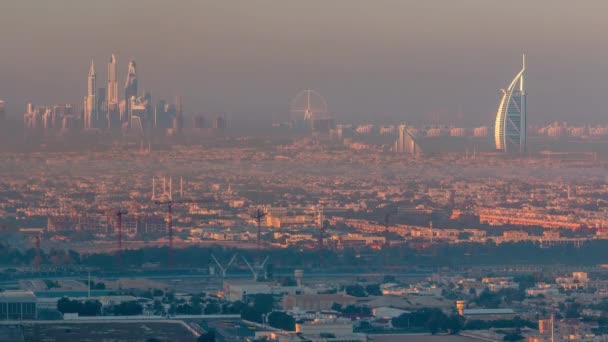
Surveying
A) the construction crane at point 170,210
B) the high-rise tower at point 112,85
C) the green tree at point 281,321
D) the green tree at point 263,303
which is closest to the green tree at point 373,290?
the green tree at point 263,303

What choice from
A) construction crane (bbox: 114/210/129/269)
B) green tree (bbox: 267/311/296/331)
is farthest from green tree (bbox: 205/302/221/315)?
construction crane (bbox: 114/210/129/269)

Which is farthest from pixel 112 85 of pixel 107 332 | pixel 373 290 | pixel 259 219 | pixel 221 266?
pixel 107 332

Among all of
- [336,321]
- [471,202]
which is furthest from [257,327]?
[471,202]

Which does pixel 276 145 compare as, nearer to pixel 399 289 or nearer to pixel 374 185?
pixel 374 185

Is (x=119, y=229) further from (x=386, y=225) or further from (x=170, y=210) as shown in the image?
(x=386, y=225)

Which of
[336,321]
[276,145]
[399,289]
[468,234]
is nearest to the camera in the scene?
[336,321]

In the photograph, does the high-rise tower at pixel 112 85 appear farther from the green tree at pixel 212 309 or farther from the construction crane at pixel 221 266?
the green tree at pixel 212 309

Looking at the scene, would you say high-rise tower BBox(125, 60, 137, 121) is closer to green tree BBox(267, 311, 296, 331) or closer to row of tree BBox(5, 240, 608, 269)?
row of tree BBox(5, 240, 608, 269)
